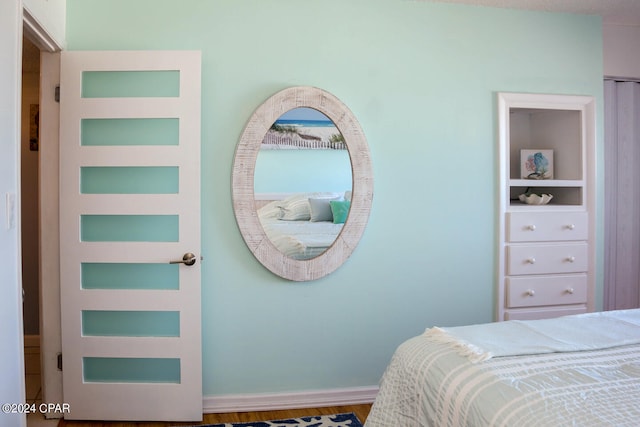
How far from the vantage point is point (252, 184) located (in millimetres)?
2666

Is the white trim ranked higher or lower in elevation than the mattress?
higher

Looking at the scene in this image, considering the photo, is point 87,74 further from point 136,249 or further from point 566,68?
point 566,68

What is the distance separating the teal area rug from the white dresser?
1169mm

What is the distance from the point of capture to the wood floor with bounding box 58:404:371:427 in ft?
8.23

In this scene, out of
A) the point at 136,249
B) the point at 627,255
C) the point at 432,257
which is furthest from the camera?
the point at 627,255

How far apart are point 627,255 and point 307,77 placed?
2.70m

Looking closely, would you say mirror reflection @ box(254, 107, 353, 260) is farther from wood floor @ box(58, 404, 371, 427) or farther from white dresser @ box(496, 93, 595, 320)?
white dresser @ box(496, 93, 595, 320)

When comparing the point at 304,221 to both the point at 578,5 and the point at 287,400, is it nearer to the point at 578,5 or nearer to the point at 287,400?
the point at 287,400

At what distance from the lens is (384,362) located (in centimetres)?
286

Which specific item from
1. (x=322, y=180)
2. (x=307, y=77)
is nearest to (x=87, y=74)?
(x=307, y=77)

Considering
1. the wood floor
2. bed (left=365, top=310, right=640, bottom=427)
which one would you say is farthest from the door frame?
bed (left=365, top=310, right=640, bottom=427)

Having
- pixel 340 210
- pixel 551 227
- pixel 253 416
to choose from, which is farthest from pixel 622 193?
pixel 253 416

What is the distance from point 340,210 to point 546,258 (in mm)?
1384

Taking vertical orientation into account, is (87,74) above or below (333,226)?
above
